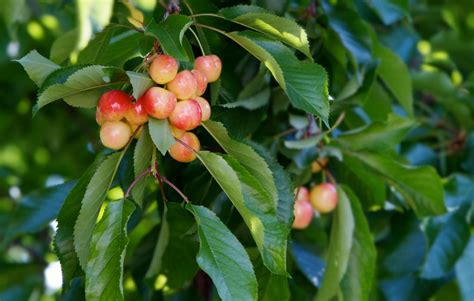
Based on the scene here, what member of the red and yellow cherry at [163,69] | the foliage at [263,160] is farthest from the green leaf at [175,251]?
the red and yellow cherry at [163,69]

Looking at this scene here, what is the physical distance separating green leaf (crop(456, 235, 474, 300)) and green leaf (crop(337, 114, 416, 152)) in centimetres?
32

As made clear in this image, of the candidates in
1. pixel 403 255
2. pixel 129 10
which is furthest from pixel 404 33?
pixel 129 10

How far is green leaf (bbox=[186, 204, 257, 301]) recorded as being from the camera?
74 cm

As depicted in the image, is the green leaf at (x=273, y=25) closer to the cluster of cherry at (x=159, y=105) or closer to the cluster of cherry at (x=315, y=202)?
the cluster of cherry at (x=159, y=105)

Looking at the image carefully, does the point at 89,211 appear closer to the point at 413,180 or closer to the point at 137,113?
the point at 137,113

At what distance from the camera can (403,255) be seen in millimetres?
1391

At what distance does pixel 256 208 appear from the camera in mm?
776

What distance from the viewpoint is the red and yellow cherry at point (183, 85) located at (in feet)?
2.46

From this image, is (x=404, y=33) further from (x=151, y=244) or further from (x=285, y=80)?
(x=285, y=80)

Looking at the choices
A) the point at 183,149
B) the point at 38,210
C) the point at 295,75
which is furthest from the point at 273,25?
the point at 38,210

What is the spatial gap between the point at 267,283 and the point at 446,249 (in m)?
0.49

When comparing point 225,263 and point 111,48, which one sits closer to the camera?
point 225,263

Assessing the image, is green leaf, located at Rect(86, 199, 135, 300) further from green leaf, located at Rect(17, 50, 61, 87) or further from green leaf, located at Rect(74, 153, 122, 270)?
green leaf, located at Rect(17, 50, 61, 87)

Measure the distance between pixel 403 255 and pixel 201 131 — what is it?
61 centimetres
